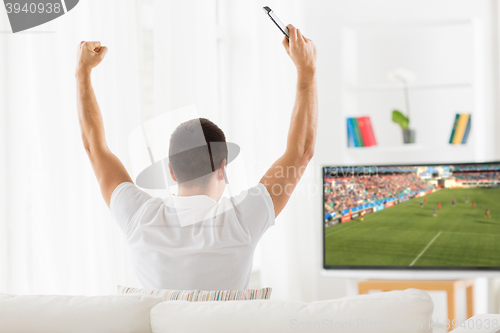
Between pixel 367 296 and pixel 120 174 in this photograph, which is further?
pixel 120 174

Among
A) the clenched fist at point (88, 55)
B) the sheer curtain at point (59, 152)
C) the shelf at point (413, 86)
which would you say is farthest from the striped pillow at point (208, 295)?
the shelf at point (413, 86)

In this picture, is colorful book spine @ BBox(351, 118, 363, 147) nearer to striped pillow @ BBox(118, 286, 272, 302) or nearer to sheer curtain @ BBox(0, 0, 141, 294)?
sheer curtain @ BBox(0, 0, 141, 294)

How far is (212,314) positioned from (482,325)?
2.23 ft

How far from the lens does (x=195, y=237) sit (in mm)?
1195

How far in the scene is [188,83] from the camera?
2.54 metres

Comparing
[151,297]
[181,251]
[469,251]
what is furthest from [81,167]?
[469,251]

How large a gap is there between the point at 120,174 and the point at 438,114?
2.58 m

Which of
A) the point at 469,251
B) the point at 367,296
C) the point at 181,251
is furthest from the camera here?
the point at 469,251

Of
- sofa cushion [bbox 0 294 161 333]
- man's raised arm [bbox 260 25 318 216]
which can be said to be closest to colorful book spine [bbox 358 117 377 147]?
man's raised arm [bbox 260 25 318 216]

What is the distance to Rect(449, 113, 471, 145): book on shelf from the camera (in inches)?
119

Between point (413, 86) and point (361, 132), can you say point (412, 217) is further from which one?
point (413, 86)

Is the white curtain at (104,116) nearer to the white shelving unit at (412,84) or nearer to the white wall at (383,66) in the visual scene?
the white wall at (383,66)

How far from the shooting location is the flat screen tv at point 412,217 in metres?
2.51

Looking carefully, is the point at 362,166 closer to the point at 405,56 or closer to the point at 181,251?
the point at 405,56
